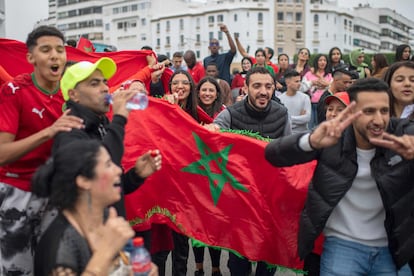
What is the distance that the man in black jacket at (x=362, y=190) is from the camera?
3.33 m

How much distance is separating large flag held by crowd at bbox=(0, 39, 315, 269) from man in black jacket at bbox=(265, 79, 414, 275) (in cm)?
62

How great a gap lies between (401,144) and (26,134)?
7.81 feet

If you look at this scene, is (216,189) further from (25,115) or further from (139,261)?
(139,261)

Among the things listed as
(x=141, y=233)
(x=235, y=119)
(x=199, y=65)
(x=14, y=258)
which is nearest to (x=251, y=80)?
(x=235, y=119)

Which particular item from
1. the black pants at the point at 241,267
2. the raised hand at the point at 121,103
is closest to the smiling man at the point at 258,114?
the black pants at the point at 241,267

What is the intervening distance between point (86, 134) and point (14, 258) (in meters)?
1.02

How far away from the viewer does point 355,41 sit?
362 ft

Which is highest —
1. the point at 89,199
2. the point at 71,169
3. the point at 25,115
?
the point at 25,115

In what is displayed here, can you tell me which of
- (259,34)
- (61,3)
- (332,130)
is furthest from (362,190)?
(61,3)

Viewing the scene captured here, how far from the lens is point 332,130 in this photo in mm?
3123

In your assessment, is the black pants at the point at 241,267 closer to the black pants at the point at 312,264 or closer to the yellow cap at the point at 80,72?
the black pants at the point at 312,264

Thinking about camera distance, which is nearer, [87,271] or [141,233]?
[87,271]

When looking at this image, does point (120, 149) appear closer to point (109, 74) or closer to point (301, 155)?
point (109, 74)

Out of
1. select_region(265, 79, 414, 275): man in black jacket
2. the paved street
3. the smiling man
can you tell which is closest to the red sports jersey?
select_region(265, 79, 414, 275): man in black jacket
